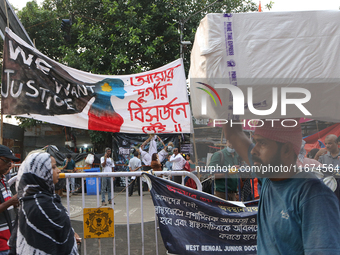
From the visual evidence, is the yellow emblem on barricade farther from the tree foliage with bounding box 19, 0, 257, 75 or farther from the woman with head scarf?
the tree foliage with bounding box 19, 0, 257, 75

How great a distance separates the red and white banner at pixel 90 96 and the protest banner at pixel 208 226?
89 centimetres

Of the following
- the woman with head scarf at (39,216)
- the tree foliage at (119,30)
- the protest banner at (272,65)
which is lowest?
the woman with head scarf at (39,216)

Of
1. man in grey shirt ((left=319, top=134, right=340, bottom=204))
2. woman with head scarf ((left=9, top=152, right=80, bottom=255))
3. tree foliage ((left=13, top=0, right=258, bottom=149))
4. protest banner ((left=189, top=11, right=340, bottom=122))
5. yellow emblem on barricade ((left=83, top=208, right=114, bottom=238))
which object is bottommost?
yellow emblem on barricade ((left=83, top=208, right=114, bottom=238))

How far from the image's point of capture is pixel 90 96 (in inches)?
159

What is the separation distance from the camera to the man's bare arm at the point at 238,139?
150 centimetres

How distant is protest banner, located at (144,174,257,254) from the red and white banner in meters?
0.89

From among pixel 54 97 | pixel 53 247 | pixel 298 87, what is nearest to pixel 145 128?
pixel 54 97

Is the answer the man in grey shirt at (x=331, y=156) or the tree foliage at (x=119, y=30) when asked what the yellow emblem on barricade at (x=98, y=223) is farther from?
the tree foliage at (x=119, y=30)

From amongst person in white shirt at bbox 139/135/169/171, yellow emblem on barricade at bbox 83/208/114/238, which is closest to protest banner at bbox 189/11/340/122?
yellow emblem on barricade at bbox 83/208/114/238

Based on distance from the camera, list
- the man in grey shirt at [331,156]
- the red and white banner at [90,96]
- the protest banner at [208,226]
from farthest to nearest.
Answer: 1. the red and white banner at [90,96]
2. the protest banner at [208,226]
3. the man in grey shirt at [331,156]

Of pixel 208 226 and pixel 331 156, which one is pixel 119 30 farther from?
pixel 331 156

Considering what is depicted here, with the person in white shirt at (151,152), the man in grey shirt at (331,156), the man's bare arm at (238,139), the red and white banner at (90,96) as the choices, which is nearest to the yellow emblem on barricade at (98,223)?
the red and white banner at (90,96)

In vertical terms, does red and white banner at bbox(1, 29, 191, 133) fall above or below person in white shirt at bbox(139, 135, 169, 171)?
above

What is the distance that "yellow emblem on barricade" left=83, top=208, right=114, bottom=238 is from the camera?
396 centimetres
